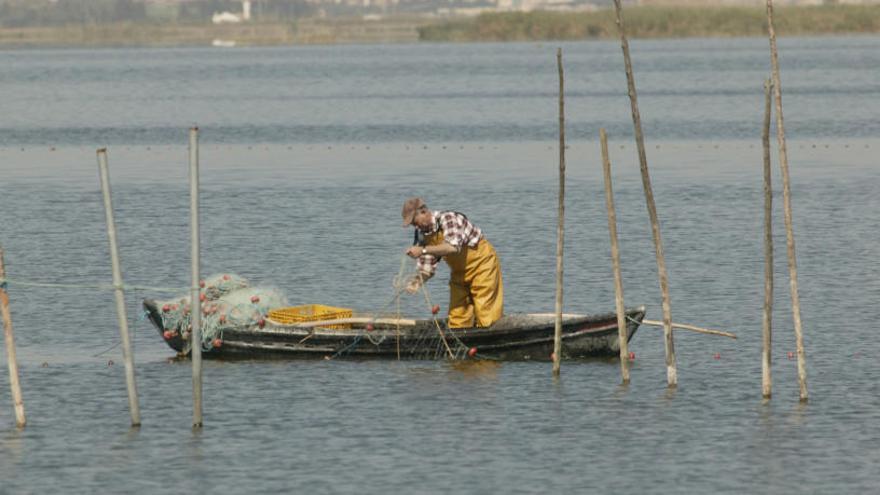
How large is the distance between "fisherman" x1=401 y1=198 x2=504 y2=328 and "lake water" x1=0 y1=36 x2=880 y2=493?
76 cm

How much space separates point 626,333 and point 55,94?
95832 millimetres

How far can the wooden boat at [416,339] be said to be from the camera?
26.0 meters

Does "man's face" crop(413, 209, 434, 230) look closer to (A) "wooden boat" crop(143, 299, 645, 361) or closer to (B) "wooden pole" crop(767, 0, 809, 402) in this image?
(A) "wooden boat" crop(143, 299, 645, 361)

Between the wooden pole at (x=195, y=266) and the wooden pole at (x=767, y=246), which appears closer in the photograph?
the wooden pole at (x=195, y=266)

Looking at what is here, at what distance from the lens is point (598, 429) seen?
22.7 metres

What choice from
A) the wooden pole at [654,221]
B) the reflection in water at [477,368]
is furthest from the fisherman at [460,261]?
the wooden pole at [654,221]

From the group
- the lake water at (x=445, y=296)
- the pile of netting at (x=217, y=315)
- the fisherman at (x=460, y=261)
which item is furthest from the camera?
the pile of netting at (x=217, y=315)

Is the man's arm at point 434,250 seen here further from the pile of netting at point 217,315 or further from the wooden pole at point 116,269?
the wooden pole at point 116,269

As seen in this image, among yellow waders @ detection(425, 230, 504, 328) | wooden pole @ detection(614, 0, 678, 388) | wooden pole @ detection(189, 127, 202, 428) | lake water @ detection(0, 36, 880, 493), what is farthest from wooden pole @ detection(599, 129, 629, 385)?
wooden pole @ detection(189, 127, 202, 428)

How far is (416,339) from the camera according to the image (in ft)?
86.9

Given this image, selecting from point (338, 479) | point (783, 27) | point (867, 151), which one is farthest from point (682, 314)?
point (783, 27)

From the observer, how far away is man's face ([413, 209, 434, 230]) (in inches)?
991

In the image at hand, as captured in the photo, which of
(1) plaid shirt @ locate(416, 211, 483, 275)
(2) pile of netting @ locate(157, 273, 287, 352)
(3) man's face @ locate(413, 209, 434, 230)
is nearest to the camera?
(3) man's face @ locate(413, 209, 434, 230)

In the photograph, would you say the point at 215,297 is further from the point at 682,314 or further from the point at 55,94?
the point at 55,94
